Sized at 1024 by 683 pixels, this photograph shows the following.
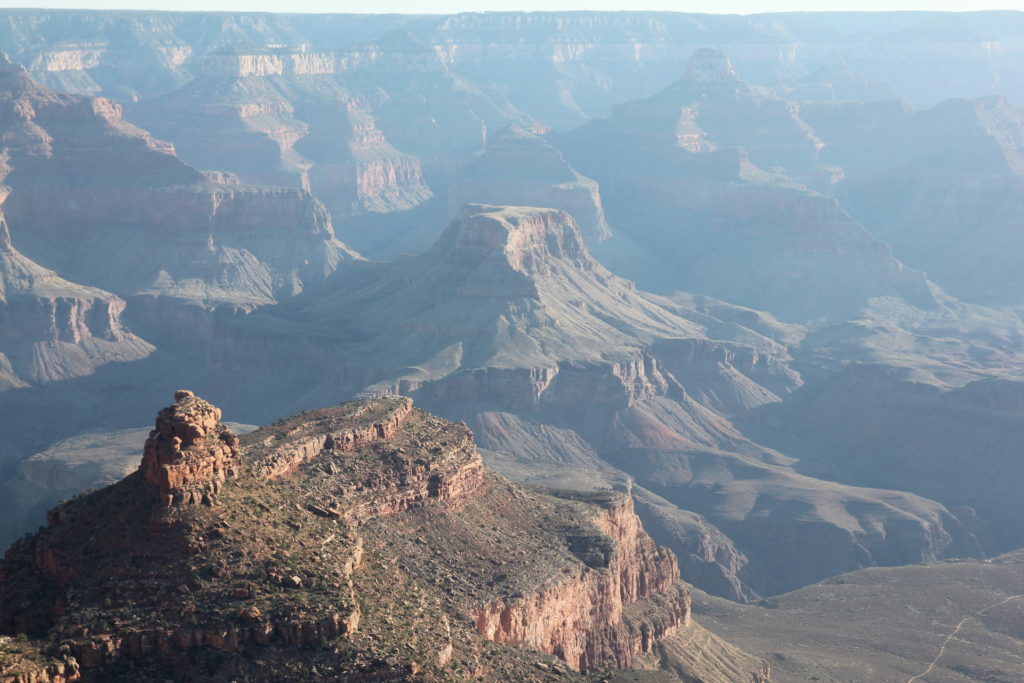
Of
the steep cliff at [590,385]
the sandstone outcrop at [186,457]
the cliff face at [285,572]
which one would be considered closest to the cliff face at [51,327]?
the steep cliff at [590,385]

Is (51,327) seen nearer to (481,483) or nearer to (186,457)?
(481,483)

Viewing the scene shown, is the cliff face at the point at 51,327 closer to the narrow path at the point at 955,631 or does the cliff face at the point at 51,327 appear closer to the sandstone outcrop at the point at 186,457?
the narrow path at the point at 955,631

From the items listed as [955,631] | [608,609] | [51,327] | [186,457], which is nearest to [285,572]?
[186,457]

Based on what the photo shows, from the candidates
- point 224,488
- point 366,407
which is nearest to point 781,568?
point 366,407

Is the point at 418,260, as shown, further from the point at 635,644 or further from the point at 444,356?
the point at 635,644

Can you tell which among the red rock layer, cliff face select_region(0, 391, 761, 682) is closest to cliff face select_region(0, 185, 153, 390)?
the red rock layer

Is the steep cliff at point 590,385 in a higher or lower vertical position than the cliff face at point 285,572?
higher
